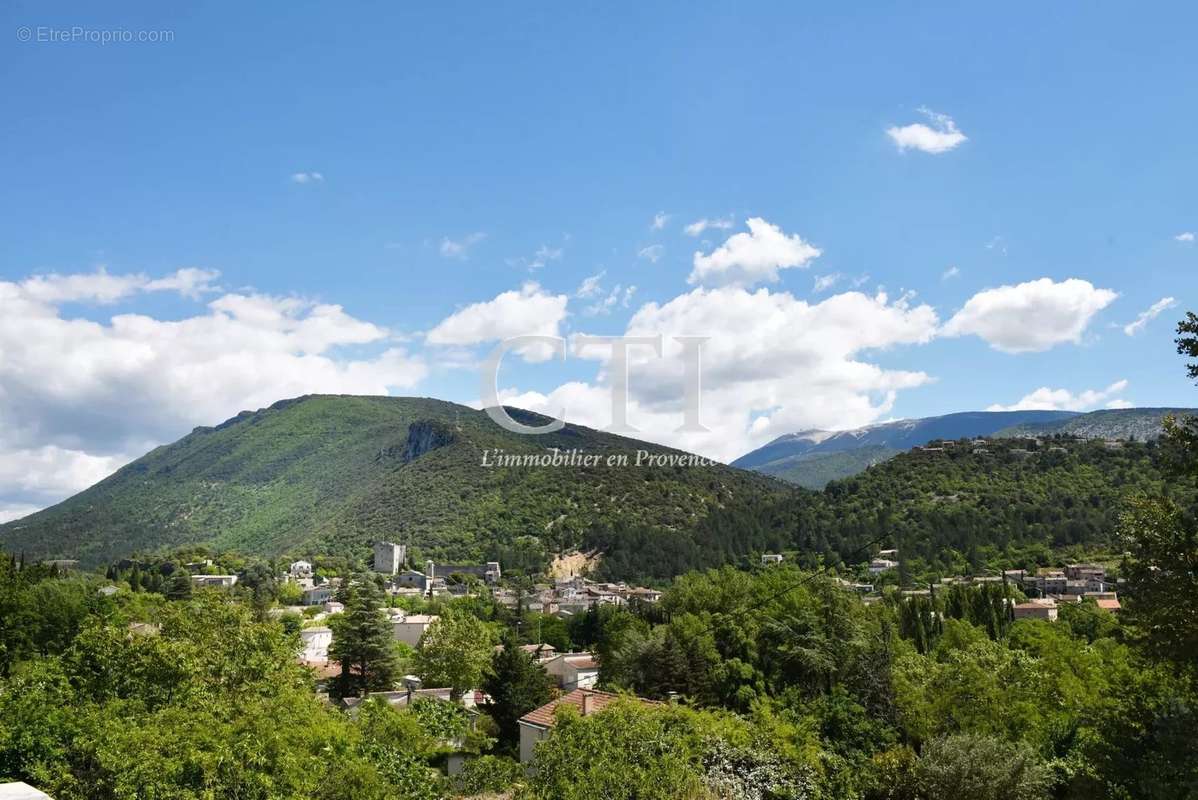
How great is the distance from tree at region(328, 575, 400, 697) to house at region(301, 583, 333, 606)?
4677 centimetres

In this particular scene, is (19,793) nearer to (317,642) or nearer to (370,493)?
(317,642)

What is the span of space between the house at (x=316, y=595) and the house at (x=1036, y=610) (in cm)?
6511

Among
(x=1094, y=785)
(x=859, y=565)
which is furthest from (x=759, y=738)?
(x=859, y=565)

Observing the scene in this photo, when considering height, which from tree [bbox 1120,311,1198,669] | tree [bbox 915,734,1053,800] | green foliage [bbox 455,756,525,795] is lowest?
green foliage [bbox 455,756,525,795]

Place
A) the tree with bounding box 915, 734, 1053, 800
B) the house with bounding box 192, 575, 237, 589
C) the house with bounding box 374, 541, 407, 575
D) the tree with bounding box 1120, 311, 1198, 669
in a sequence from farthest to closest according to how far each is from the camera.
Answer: the house with bounding box 374, 541, 407, 575 → the house with bounding box 192, 575, 237, 589 → the tree with bounding box 915, 734, 1053, 800 → the tree with bounding box 1120, 311, 1198, 669

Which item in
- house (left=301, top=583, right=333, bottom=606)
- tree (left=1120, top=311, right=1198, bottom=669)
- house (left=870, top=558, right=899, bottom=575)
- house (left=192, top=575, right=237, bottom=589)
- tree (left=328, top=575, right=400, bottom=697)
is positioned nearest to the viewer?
tree (left=1120, top=311, right=1198, bottom=669)

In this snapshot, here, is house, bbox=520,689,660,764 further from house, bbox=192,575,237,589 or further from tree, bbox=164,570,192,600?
house, bbox=192,575,237,589

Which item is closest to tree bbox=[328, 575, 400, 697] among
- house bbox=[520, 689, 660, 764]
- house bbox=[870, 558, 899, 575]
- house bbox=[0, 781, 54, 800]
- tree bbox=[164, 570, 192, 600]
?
house bbox=[520, 689, 660, 764]

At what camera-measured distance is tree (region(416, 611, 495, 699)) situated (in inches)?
1448

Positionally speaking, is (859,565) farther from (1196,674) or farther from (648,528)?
(1196,674)

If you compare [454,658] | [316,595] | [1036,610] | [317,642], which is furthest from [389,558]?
[1036,610]

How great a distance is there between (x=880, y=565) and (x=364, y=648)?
255ft

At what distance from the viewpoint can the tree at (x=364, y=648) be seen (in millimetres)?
36938

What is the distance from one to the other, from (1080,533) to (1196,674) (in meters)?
87.6
